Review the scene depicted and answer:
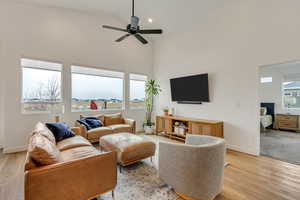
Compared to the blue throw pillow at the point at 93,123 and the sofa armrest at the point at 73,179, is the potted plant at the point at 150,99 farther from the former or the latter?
the sofa armrest at the point at 73,179

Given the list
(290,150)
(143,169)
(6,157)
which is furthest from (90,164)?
(290,150)

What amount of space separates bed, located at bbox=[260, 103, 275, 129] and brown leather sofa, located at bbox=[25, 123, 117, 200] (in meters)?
6.12

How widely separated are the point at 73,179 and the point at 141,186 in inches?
41.0

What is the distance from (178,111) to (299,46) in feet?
11.4

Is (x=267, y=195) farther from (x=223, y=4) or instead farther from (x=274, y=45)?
(x=223, y=4)

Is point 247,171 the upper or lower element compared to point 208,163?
lower

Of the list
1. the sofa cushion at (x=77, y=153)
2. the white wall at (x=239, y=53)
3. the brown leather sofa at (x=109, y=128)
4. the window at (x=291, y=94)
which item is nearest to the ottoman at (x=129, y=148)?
the sofa cushion at (x=77, y=153)

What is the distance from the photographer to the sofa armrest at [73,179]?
54.5 inches

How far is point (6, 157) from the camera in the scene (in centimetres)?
332

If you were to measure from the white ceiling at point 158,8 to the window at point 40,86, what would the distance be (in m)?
1.64

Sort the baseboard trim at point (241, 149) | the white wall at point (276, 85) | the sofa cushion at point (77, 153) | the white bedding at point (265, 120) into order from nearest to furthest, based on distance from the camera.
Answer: the sofa cushion at point (77, 153) → the baseboard trim at point (241, 149) → the white bedding at point (265, 120) → the white wall at point (276, 85)

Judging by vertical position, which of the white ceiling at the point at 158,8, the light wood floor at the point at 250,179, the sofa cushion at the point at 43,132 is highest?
the white ceiling at the point at 158,8

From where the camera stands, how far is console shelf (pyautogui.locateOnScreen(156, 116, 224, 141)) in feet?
12.7

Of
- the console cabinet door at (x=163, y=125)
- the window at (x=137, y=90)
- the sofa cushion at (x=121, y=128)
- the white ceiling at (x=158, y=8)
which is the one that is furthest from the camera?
the window at (x=137, y=90)
